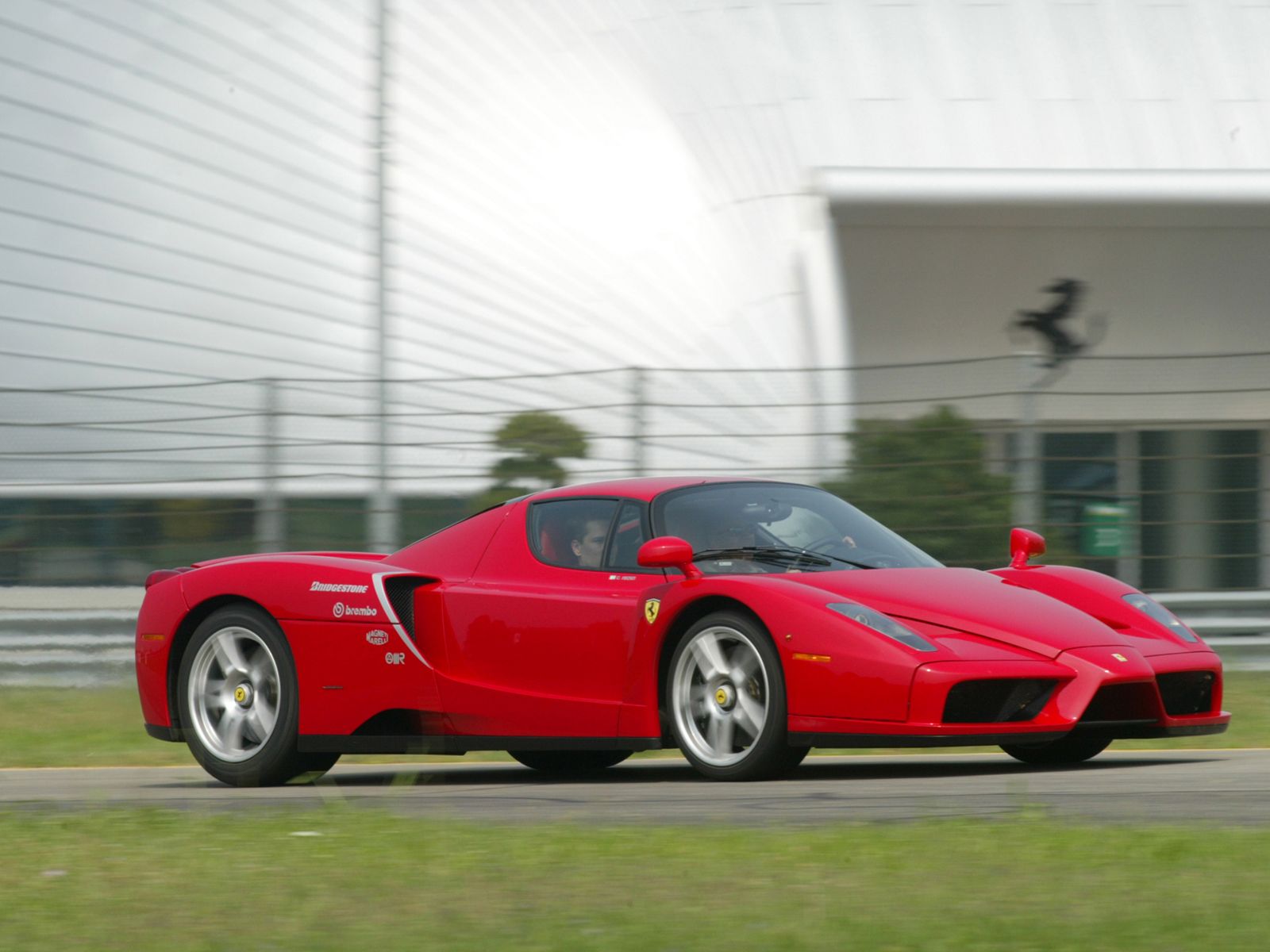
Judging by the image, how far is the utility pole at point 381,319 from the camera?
1152 centimetres

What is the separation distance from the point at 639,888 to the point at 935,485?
23.8 feet

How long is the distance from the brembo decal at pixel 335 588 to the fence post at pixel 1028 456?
5265 millimetres

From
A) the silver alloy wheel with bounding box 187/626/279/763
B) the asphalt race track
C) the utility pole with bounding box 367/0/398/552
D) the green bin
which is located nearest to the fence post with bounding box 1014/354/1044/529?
the green bin

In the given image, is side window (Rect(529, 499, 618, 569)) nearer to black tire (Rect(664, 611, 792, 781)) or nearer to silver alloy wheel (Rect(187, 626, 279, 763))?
black tire (Rect(664, 611, 792, 781))

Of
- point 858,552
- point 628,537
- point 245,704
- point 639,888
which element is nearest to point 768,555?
point 858,552

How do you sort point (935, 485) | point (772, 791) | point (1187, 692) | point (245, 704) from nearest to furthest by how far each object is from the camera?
point (772, 791), point (1187, 692), point (245, 704), point (935, 485)

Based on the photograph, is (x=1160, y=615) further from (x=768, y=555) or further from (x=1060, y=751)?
(x=768, y=555)

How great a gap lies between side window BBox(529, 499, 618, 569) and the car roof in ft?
0.12

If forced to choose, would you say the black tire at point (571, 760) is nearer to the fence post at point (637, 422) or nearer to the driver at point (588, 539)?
the driver at point (588, 539)

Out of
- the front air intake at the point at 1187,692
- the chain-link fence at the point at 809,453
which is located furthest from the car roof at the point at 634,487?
the chain-link fence at the point at 809,453

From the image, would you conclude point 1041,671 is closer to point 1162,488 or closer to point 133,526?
point 1162,488

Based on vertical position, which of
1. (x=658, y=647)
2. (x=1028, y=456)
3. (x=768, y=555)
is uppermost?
(x=1028, y=456)

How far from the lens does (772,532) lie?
6441 mm

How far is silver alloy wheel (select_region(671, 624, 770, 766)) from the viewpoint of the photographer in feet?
19.1
